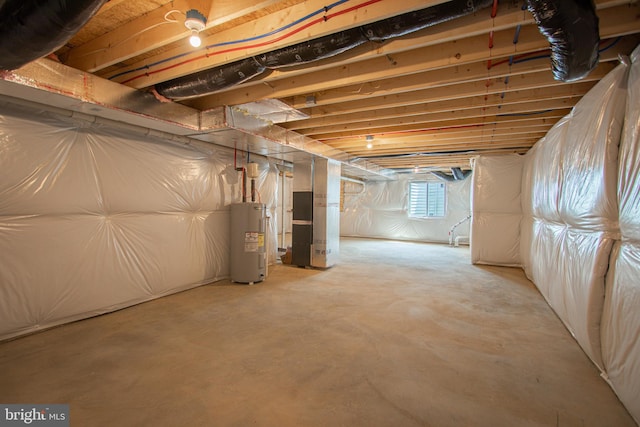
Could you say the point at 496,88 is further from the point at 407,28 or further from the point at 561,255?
the point at 561,255

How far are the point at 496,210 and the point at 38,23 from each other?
5928 mm

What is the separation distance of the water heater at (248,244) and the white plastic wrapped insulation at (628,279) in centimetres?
338

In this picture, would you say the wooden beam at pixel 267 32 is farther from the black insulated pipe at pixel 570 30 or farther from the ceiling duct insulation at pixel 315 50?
the black insulated pipe at pixel 570 30

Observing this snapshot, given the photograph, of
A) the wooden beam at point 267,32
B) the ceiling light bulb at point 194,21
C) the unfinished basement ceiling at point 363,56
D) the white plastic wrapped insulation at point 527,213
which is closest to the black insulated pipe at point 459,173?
the white plastic wrapped insulation at point 527,213

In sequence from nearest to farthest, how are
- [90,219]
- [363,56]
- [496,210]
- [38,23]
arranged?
[38,23], [363,56], [90,219], [496,210]

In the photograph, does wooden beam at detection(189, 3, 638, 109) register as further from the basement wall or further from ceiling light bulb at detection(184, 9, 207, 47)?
ceiling light bulb at detection(184, 9, 207, 47)

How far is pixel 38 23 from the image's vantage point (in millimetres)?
1234

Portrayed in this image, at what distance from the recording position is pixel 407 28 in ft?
5.21

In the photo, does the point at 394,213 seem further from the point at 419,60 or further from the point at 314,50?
the point at 314,50

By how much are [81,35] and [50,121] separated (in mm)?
842

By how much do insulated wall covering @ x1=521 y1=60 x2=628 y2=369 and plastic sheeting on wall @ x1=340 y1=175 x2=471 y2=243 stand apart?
4.88 meters

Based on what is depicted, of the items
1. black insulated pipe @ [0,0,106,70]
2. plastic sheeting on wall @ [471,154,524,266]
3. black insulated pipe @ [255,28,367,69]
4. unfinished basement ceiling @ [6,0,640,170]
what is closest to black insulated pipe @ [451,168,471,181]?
plastic sheeting on wall @ [471,154,524,266]

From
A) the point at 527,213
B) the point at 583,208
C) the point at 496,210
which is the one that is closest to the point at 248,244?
the point at 583,208

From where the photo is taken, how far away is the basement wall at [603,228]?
62.2 inches
